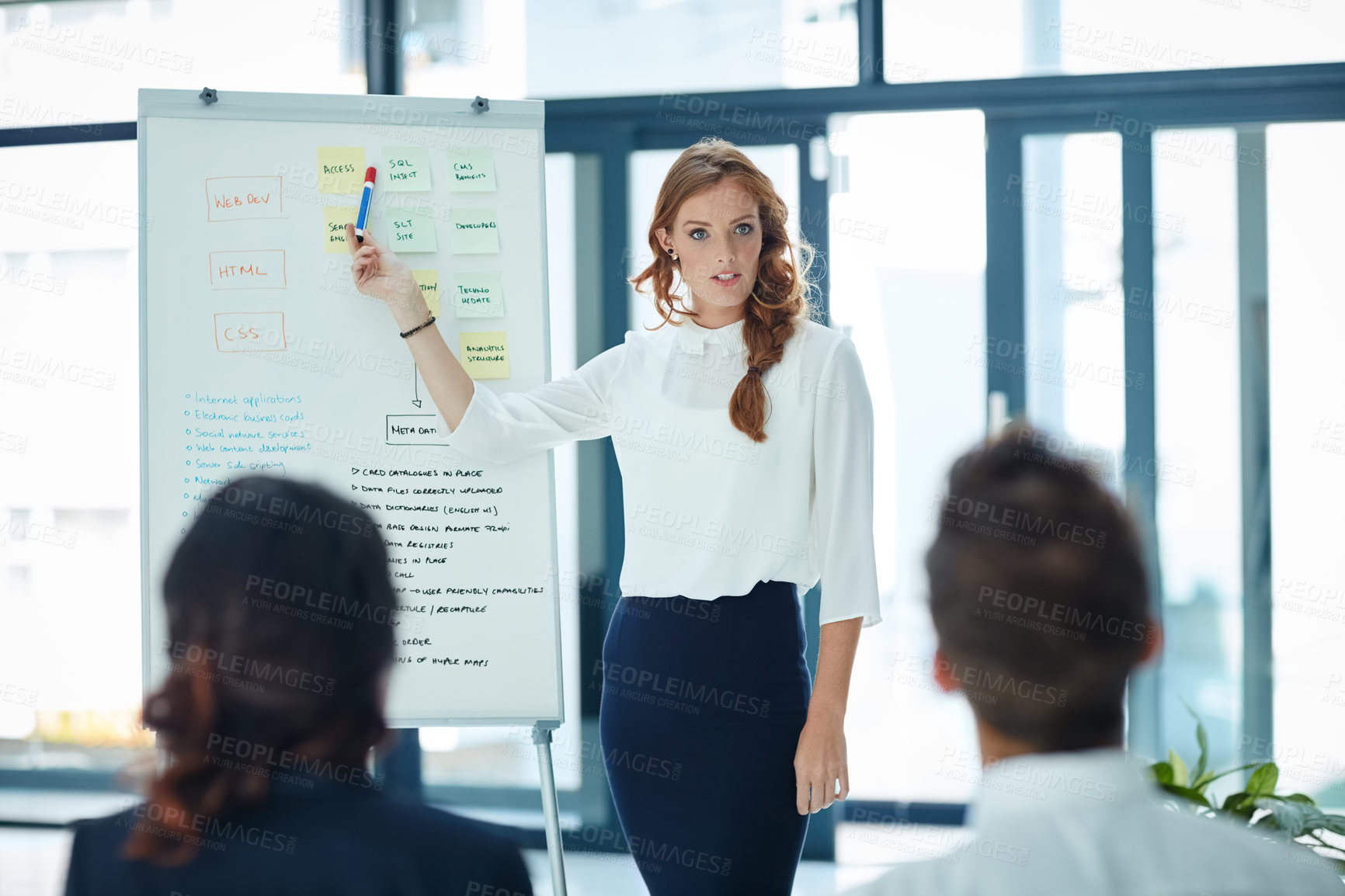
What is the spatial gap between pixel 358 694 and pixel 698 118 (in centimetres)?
270

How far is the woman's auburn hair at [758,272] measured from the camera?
5.38 feet

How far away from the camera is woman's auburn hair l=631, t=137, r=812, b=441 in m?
1.64

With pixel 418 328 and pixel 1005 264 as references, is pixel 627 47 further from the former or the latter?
pixel 418 328

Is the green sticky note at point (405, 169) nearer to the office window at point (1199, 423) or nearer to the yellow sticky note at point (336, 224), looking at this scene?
the yellow sticky note at point (336, 224)

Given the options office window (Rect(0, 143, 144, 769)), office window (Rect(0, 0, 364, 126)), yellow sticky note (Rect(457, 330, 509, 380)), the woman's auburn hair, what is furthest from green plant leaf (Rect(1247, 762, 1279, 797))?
office window (Rect(0, 143, 144, 769))

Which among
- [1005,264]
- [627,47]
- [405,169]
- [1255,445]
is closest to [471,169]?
[405,169]

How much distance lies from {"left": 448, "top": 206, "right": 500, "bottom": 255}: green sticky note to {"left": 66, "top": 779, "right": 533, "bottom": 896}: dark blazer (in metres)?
1.34

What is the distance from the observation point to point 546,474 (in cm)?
195

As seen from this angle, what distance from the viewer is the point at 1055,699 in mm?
715

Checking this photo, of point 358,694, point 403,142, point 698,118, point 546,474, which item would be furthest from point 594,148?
point 358,694

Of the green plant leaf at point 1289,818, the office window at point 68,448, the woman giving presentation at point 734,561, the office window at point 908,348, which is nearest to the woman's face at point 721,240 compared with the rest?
the woman giving presentation at point 734,561

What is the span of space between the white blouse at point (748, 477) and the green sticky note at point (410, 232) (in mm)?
543

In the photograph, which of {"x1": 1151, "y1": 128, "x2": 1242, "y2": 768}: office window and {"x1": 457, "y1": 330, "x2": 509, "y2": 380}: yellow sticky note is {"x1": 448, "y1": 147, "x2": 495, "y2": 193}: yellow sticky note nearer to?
{"x1": 457, "y1": 330, "x2": 509, "y2": 380}: yellow sticky note

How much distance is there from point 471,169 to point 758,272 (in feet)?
2.14
